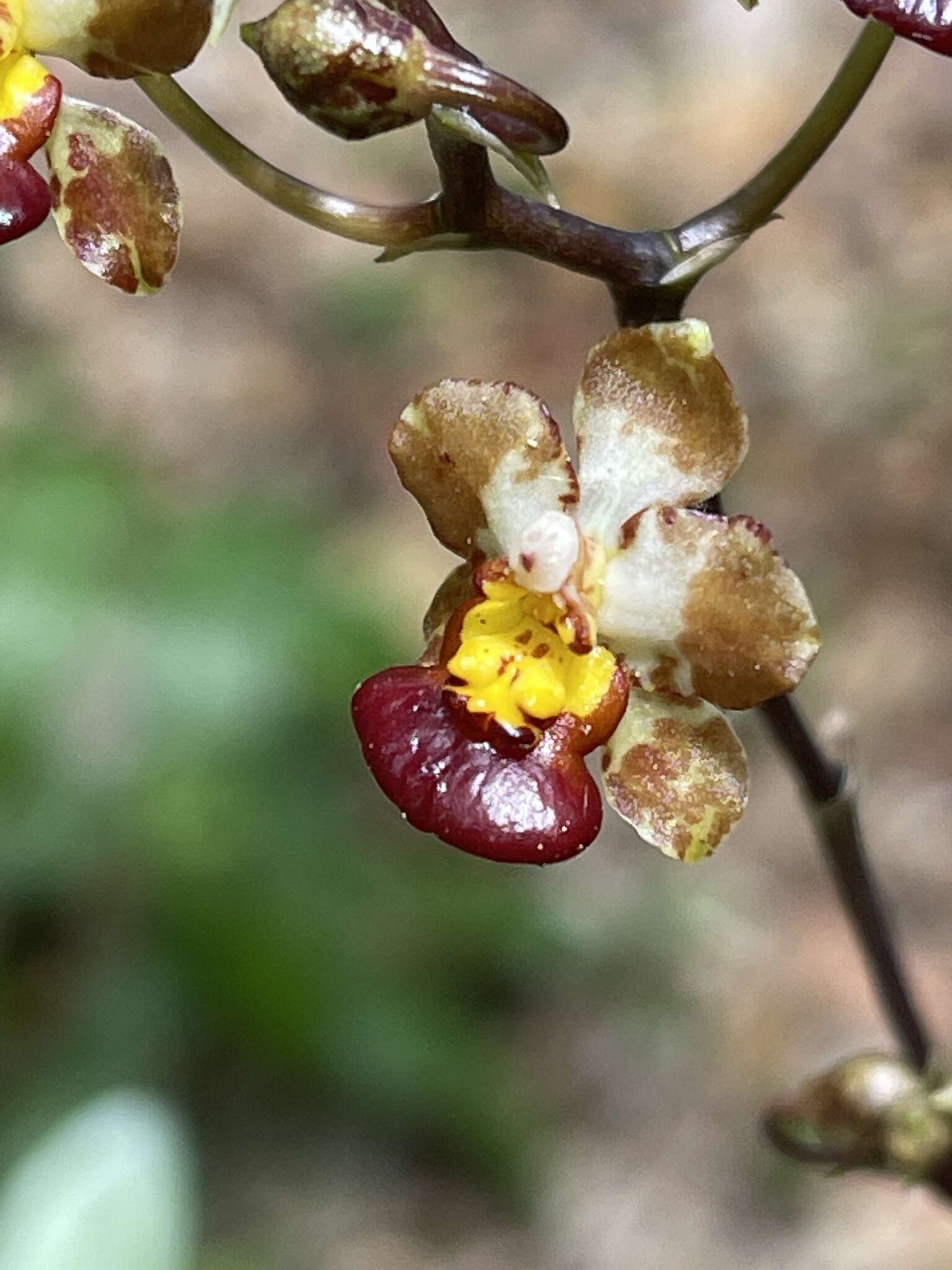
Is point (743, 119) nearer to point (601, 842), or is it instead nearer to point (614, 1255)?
point (601, 842)

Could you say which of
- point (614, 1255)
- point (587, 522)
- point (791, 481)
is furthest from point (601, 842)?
point (587, 522)

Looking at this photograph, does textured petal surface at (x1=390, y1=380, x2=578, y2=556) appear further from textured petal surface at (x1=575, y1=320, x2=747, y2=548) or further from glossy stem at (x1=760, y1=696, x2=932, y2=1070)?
glossy stem at (x1=760, y1=696, x2=932, y2=1070)

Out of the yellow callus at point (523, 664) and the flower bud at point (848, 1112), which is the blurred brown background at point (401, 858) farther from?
the yellow callus at point (523, 664)

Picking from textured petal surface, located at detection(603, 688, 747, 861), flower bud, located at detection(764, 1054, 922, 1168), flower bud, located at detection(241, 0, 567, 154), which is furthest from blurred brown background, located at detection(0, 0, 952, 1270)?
flower bud, located at detection(241, 0, 567, 154)

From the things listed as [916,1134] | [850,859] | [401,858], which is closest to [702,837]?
[850,859]

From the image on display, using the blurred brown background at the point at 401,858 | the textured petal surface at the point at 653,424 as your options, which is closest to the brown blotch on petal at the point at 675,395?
the textured petal surface at the point at 653,424

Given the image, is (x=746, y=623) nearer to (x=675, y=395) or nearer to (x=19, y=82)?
(x=675, y=395)

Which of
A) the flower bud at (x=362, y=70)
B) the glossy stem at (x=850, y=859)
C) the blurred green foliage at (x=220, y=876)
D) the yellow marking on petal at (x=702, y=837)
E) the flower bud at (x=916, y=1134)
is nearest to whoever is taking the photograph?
the flower bud at (x=362, y=70)
